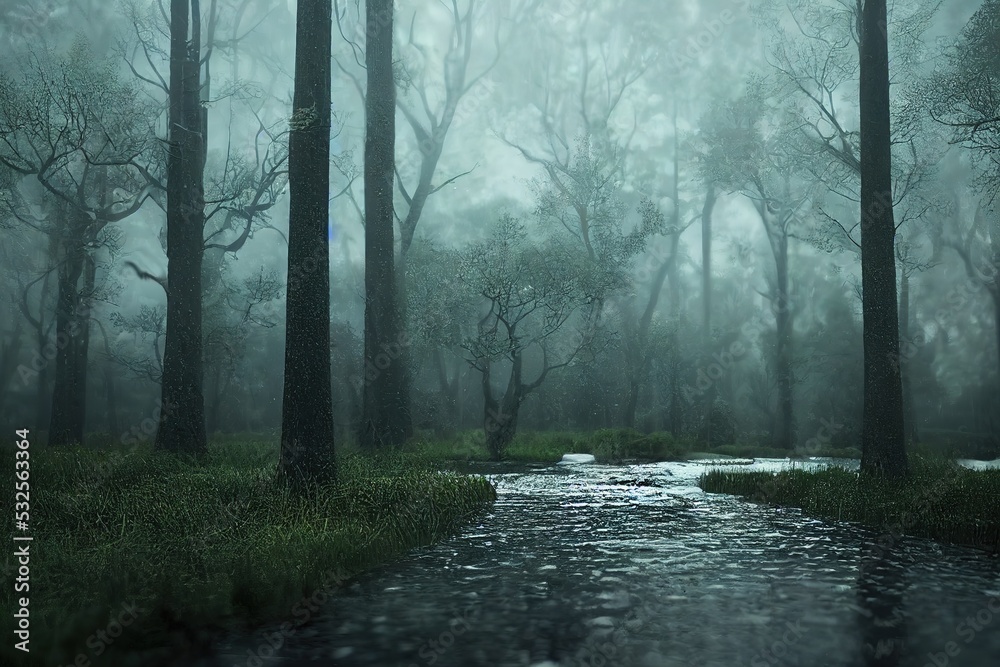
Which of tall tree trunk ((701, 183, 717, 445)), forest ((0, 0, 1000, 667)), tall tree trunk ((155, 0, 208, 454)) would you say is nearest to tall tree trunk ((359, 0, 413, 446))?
forest ((0, 0, 1000, 667))

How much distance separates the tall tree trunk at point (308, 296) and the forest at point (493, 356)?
0.05m

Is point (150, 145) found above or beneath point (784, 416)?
above

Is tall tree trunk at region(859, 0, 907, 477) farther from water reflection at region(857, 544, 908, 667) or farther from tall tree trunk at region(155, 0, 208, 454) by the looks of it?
tall tree trunk at region(155, 0, 208, 454)

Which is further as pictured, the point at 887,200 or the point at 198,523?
the point at 887,200

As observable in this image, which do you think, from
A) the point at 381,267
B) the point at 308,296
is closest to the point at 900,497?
the point at 308,296

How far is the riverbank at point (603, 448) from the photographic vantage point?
23984 mm

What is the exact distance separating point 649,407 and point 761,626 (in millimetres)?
42368

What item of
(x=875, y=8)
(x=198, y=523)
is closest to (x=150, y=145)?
(x=198, y=523)

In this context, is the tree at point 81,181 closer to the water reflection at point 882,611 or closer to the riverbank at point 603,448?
the riverbank at point 603,448

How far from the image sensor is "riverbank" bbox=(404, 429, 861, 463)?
78.7 ft

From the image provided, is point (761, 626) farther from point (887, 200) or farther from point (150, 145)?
point (150, 145)

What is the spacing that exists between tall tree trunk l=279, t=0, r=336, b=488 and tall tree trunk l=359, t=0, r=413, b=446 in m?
10.2

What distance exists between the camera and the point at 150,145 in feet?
78.7

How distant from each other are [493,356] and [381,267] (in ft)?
14.4
